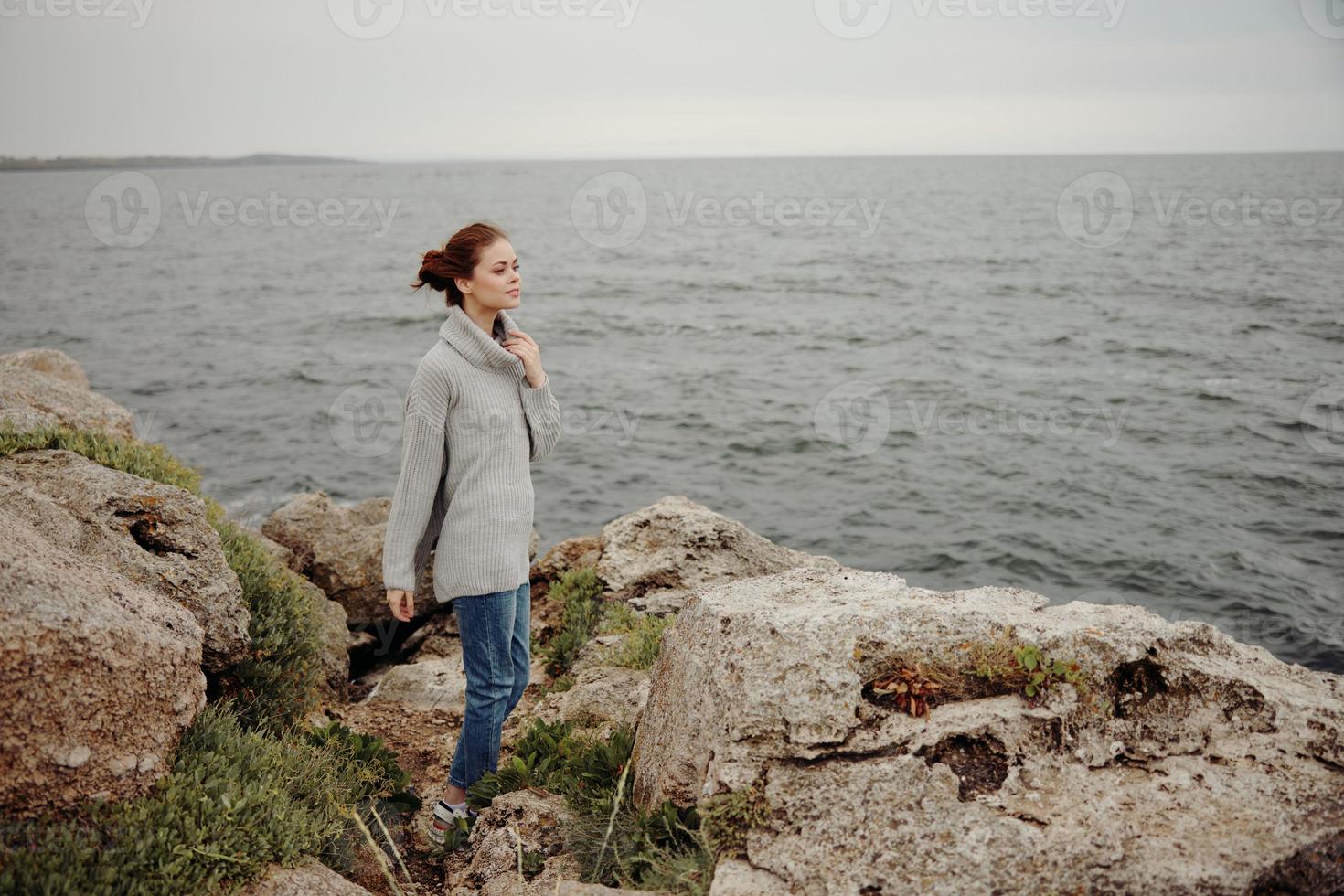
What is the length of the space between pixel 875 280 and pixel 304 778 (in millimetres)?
42754

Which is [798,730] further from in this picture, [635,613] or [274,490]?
[274,490]

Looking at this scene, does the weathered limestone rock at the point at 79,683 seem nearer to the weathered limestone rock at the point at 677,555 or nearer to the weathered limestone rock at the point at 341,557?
the weathered limestone rock at the point at 677,555

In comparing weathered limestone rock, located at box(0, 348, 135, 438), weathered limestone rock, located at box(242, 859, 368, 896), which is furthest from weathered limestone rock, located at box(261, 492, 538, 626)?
weathered limestone rock, located at box(242, 859, 368, 896)

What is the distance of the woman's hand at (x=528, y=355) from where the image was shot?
4.75 m

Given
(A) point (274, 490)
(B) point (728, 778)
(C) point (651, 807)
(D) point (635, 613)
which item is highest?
(B) point (728, 778)

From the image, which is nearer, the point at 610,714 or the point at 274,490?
the point at 610,714

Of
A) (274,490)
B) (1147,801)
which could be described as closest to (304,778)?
(1147,801)

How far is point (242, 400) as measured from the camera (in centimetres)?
2320

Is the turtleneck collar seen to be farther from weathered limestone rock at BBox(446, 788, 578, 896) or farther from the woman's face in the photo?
weathered limestone rock at BBox(446, 788, 578, 896)

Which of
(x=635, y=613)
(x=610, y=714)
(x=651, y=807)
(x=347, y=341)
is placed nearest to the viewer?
(x=651, y=807)

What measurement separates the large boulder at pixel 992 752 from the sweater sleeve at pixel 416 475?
4.67 ft

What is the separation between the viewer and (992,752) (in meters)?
3.78

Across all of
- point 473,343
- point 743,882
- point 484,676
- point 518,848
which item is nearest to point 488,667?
point 484,676

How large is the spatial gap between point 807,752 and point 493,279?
8.75 ft
